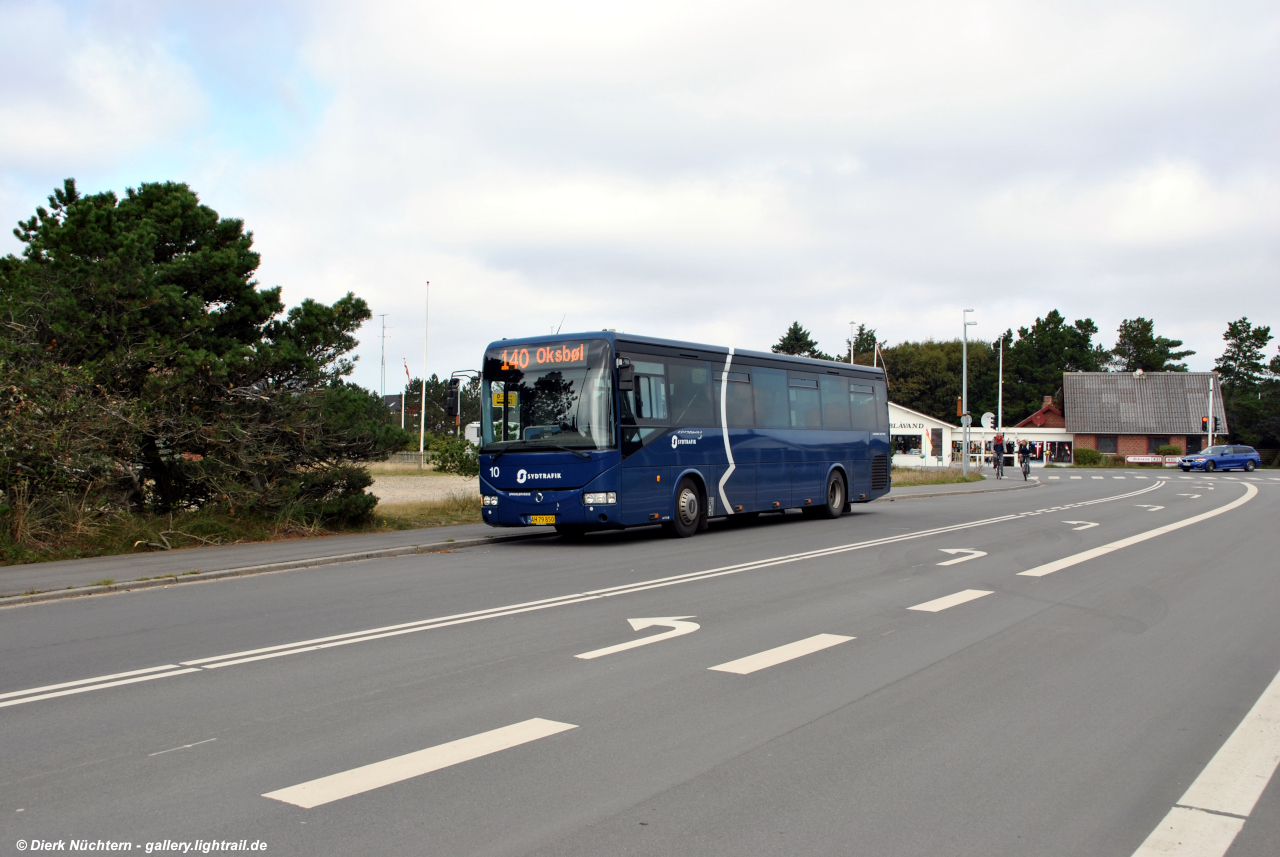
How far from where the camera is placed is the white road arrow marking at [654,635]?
7.30 metres

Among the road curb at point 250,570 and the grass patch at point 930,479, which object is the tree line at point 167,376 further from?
the grass patch at point 930,479

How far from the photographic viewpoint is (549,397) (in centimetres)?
1576

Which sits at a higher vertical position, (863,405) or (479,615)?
(863,405)

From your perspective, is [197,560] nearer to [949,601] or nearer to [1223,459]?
[949,601]

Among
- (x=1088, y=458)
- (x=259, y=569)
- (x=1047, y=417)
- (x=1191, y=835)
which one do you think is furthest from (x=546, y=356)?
(x=1047, y=417)

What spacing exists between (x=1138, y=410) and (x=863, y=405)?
222 feet

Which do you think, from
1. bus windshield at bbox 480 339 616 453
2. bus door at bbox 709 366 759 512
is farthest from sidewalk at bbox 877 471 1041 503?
bus windshield at bbox 480 339 616 453

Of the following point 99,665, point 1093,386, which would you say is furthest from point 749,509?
point 1093,386

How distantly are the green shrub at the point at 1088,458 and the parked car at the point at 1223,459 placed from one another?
11907mm

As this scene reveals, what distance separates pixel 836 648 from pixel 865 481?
15.7 metres

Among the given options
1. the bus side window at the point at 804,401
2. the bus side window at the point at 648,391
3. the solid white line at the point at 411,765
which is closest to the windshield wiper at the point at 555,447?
the bus side window at the point at 648,391

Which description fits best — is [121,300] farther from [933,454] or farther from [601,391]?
[933,454]

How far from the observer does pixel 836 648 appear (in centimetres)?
745

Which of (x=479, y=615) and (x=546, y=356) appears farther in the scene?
(x=546, y=356)
